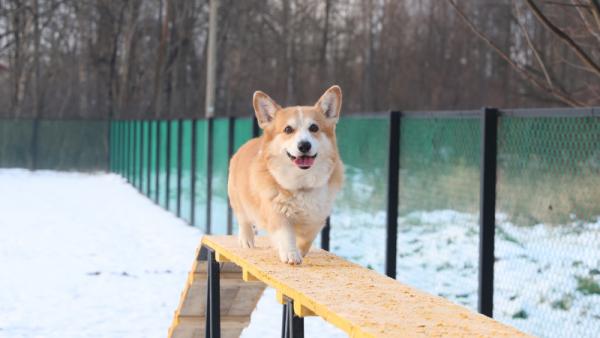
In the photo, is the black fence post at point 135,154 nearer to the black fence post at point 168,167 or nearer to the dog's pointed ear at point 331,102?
the black fence post at point 168,167

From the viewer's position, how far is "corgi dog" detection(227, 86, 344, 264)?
15.1 ft

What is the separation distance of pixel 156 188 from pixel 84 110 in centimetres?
3073

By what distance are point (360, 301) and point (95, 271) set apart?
6403 millimetres

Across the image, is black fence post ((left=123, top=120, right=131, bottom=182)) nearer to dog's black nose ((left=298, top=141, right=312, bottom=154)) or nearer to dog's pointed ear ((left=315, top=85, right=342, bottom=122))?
dog's pointed ear ((left=315, top=85, right=342, bottom=122))

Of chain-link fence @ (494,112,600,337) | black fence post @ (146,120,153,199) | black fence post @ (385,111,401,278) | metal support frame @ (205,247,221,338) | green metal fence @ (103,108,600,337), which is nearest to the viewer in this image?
chain-link fence @ (494,112,600,337)

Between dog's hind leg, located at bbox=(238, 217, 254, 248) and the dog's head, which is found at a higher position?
the dog's head

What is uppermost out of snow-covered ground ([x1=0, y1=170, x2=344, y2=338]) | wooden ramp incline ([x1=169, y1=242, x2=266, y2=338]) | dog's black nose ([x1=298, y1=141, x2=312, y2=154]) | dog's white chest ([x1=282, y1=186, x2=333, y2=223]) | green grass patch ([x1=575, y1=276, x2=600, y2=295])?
dog's black nose ([x1=298, y1=141, x2=312, y2=154])

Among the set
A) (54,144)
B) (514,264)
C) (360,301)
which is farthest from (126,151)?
(360,301)

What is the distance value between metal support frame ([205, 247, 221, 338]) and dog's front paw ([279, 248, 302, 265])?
89 cm

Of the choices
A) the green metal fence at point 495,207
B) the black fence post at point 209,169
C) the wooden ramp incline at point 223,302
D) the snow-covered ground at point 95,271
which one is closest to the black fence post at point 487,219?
the green metal fence at point 495,207

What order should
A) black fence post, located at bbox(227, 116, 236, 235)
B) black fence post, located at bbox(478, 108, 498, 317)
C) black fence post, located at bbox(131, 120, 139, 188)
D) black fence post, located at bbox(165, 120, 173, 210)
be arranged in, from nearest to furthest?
black fence post, located at bbox(478, 108, 498, 317) < black fence post, located at bbox(227, 116, 236, 235) < black fence post, located at bbox(165, 120, 173, 210) < black fence post, located at bbox(131, 120, 139, 188)

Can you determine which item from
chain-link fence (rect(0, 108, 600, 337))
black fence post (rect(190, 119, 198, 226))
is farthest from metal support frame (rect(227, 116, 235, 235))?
black fence post (rect(190, 119, 198, 226))

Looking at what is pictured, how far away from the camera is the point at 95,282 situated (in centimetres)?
903

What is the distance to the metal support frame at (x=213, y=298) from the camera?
18.2 ft
